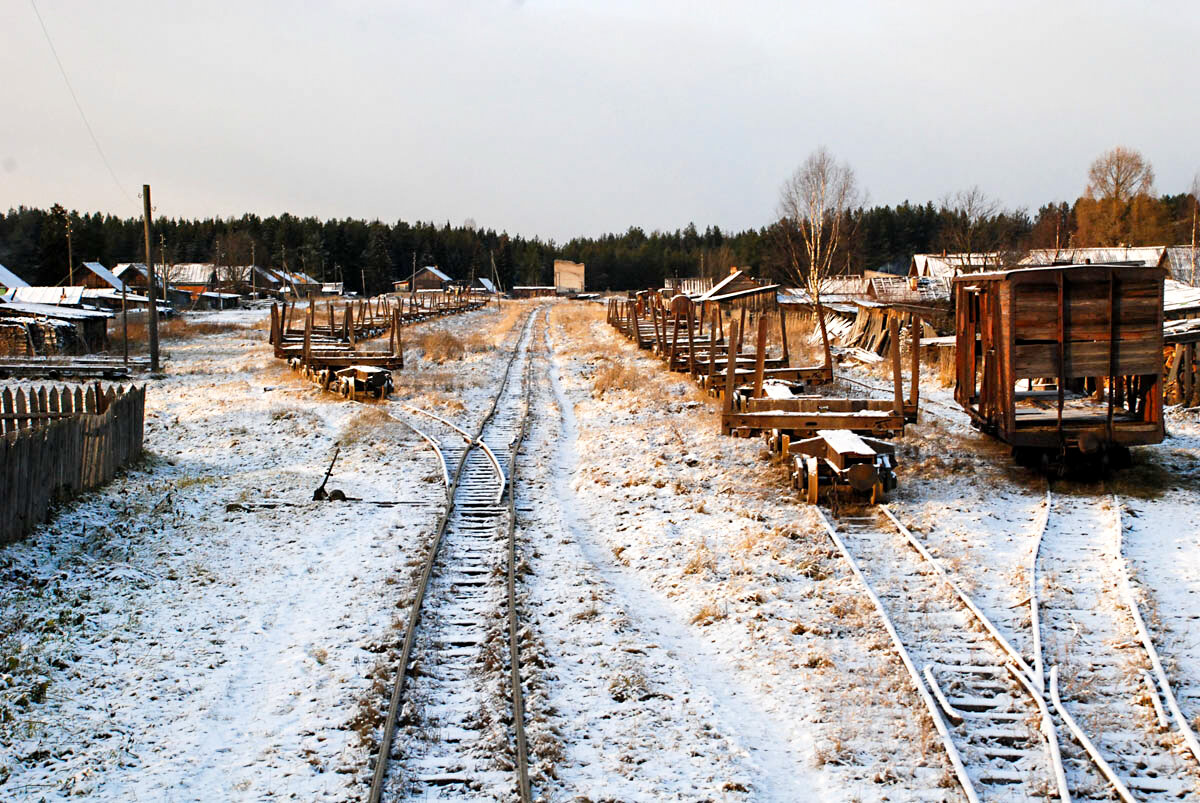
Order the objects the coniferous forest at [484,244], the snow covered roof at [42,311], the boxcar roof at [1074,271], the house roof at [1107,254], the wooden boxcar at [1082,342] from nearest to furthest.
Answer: the boxcar roof at [1074,271]
the wooden boxcar at [1082,342]
the snow covered roof at [42,311]
the house roof at [1107,254]
the coniferous forest at [484,244]

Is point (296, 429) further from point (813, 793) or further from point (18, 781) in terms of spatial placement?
point (813, 793)

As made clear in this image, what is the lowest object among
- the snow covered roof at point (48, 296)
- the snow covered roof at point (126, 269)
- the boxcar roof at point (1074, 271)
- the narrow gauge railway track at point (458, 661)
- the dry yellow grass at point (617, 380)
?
the narrow gauge railway track at point (458, 661)

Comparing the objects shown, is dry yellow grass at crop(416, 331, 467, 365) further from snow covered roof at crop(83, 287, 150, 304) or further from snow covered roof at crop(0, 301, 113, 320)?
snow covered roof at crop(83, 287, 150, 304)

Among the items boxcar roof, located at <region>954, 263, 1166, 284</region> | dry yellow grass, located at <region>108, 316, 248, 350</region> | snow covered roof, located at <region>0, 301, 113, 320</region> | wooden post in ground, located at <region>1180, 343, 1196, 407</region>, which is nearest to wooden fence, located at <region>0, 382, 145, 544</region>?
boxcar roof, located at <region>954, 263, 1166, 284</region>

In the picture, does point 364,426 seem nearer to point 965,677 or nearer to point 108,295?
point 965,677

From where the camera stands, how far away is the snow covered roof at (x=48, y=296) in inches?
1865

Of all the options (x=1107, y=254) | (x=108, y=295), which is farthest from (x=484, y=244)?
(x=1107, y=254)

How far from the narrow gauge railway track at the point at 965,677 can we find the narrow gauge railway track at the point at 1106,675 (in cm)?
21

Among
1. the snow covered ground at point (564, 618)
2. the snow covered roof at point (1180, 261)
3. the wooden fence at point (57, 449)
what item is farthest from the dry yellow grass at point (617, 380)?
the snow covered roof at point (1180, 261)

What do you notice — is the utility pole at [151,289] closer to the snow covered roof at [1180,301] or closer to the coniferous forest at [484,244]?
the snow covered roof at [1180,301]

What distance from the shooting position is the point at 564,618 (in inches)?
341

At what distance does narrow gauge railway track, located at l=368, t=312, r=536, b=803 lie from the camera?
5.89 metres

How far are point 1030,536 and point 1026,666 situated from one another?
162 inches

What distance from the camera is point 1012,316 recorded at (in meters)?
13.0
